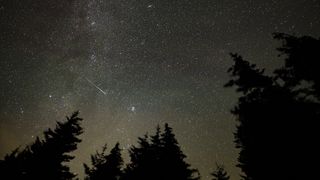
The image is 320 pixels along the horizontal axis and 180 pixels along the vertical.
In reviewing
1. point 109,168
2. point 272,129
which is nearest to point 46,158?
point 109,168

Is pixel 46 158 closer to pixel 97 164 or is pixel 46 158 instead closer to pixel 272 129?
pixel 97 164

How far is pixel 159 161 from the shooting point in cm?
1973

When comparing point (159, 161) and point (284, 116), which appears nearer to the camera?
point (284, 116)

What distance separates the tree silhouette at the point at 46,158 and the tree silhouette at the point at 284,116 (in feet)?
36.2

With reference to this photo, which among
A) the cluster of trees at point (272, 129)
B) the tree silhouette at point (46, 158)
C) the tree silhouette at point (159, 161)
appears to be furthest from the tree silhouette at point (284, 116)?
the tree silhouette at point (46, 158)

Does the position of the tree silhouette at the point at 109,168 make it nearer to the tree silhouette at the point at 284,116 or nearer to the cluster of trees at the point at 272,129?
the cluster of trees at the point at 272,129

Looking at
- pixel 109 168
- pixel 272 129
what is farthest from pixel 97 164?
pixel 272 129

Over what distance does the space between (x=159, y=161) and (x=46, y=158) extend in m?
7.18

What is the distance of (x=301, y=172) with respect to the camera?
11.7 m

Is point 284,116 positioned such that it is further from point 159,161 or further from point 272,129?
point 159,161

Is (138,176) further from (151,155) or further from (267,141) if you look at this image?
(267,141)

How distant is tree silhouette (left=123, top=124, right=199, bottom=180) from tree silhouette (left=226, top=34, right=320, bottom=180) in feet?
22.5

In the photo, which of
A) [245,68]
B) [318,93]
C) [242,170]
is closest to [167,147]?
[242,170]

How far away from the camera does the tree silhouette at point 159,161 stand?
19.4m
